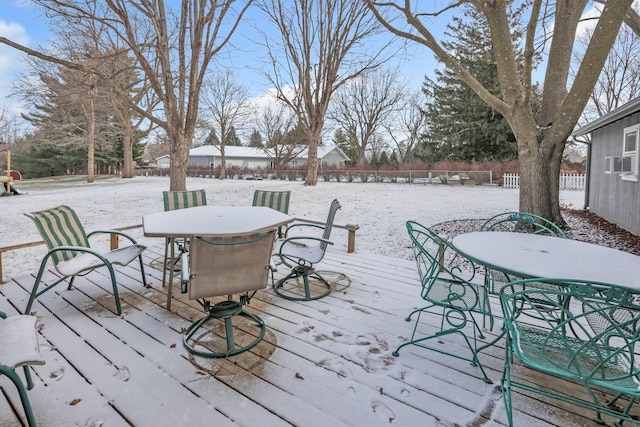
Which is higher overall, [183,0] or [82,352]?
[183,0]

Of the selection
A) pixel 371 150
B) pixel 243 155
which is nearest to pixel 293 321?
pixel 371 150

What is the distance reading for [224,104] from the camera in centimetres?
2370

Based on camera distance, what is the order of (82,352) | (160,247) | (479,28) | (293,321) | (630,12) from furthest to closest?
(479,28) < (630,12) < (160,247) < (293,321) < (82,352)

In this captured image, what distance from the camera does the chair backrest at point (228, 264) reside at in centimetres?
211

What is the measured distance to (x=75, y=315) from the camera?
2.76 m

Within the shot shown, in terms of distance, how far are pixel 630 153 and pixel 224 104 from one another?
2229cm

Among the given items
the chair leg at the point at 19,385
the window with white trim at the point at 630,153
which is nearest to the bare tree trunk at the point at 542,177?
the window with white trim at the point at 630,153

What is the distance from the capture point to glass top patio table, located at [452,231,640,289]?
5.72 feet

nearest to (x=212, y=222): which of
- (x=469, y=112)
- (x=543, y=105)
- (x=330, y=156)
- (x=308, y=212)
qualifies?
(x=543, y=105)

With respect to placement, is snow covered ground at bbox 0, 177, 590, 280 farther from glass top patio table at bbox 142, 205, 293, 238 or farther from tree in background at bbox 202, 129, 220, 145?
tree in background at bbox 202, 129, 220, 145

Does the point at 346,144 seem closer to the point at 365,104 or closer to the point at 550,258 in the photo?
the point at 365,104

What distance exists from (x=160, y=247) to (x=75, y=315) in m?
2.25

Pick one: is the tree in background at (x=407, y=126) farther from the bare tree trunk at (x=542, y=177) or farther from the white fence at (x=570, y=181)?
the bare tree trunk at (x=542, y=177)

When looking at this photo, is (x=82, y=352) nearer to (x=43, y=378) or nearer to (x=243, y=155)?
(x=43, y=378)
